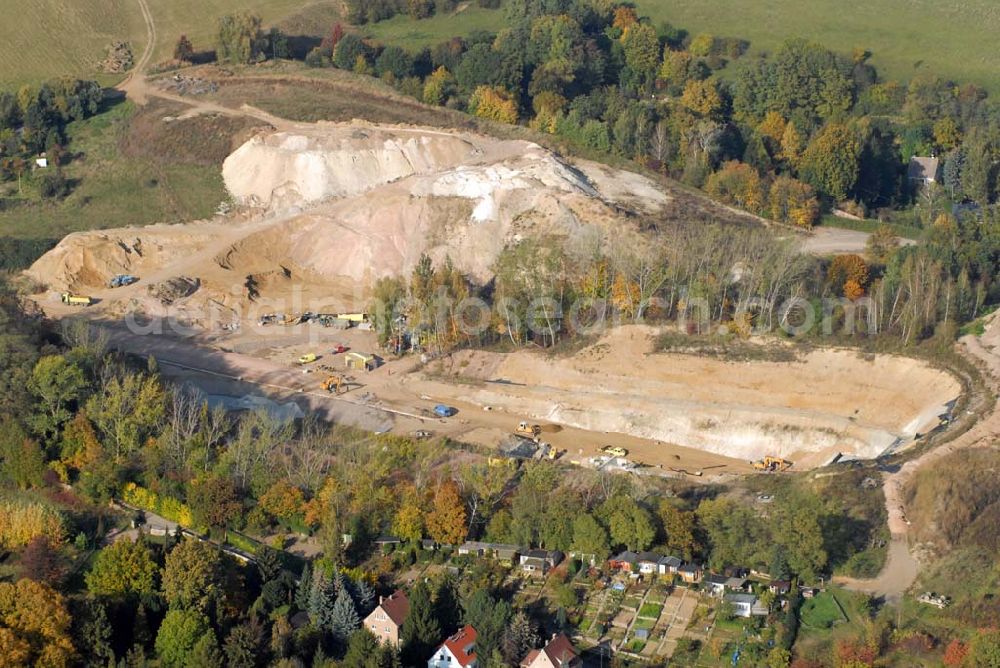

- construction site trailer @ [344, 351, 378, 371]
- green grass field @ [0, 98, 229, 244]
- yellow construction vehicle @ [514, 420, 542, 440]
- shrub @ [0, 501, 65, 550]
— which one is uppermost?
green grass field @ [0, 98, 229, 244]

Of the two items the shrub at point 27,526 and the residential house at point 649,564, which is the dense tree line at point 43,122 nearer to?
the shrub at point 27,526

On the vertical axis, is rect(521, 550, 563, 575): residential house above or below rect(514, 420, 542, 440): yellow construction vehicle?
above

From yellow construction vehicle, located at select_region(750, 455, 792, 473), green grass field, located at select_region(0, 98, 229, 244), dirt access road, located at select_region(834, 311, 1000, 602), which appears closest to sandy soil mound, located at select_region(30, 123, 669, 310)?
green grass field, located at select_region(0, 98, 229, 244)

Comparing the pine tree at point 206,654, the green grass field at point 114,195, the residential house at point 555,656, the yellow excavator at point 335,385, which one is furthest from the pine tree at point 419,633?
the green grass field at point 114,195

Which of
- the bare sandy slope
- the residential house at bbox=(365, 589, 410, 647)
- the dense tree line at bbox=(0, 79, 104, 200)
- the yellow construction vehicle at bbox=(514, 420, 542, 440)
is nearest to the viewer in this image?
the residential house at bbox=(365, 589, 410, 647)

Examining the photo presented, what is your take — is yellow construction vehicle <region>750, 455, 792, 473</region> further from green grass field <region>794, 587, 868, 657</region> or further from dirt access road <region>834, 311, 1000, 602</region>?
green grass field <region>794, 587, 868, 657</region>

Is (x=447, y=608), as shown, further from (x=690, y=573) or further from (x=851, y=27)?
(x=851, y=27)
